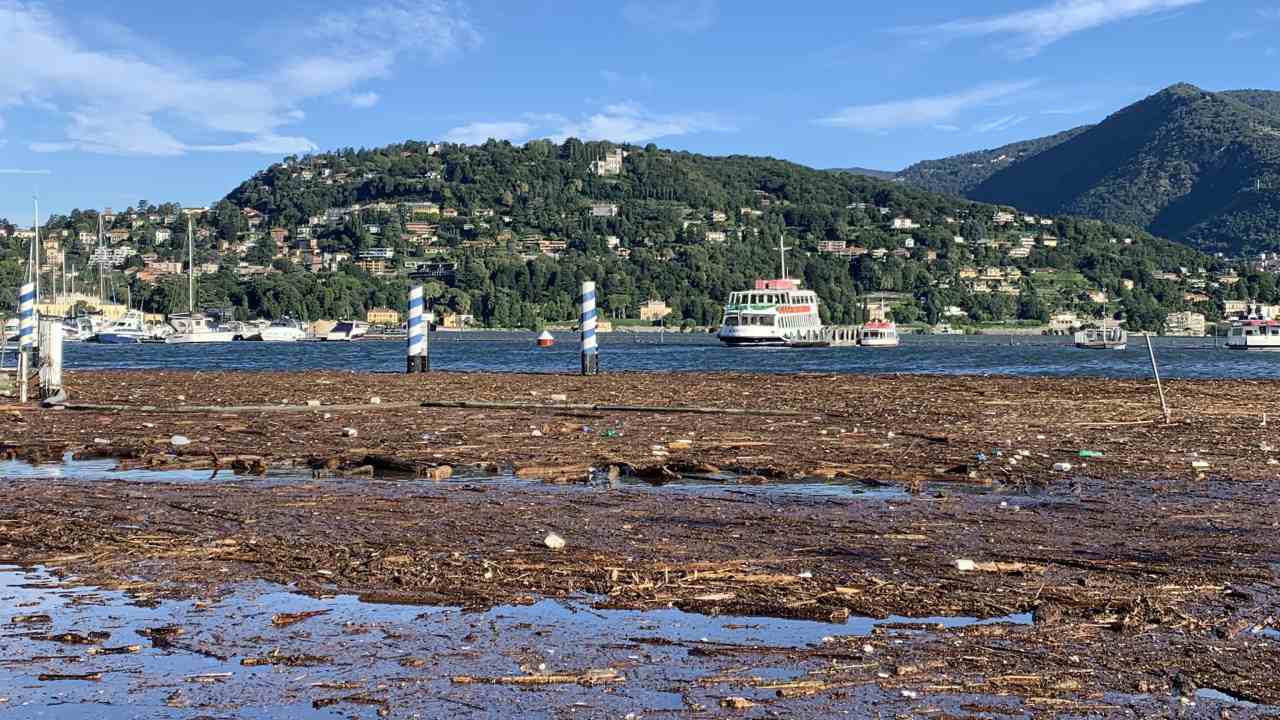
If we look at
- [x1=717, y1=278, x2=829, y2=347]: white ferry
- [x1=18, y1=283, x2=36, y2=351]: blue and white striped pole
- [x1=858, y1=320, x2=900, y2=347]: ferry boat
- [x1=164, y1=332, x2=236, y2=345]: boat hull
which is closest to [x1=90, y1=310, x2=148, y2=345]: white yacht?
[x1=164, y1=332, x2=236, y2=345]: boat hull

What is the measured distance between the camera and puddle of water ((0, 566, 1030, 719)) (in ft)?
18.9

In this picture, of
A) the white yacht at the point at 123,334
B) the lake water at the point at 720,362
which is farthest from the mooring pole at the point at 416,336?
the white yacht at the point at 123,334

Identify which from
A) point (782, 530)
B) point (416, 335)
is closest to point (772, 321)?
point (416, 335)

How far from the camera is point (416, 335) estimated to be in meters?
37.6

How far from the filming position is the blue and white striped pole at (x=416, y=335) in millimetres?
A: 36844

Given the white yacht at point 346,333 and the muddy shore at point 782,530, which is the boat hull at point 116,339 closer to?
the white yacht at point 346,333

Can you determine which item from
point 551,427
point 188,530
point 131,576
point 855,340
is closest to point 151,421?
point 551,427

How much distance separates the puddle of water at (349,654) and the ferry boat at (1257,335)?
378ft

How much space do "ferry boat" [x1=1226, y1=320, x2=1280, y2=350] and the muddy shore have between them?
10137 centimetres

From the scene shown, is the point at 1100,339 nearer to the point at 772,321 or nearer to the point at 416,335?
the point at 772,321

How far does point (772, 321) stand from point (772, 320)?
0.26 feet

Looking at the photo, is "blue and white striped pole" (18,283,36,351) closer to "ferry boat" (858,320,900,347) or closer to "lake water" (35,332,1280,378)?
"lake water" (35,332,1280,378)

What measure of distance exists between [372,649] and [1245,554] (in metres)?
5.39

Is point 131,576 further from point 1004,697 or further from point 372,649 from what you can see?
point 1004,697
